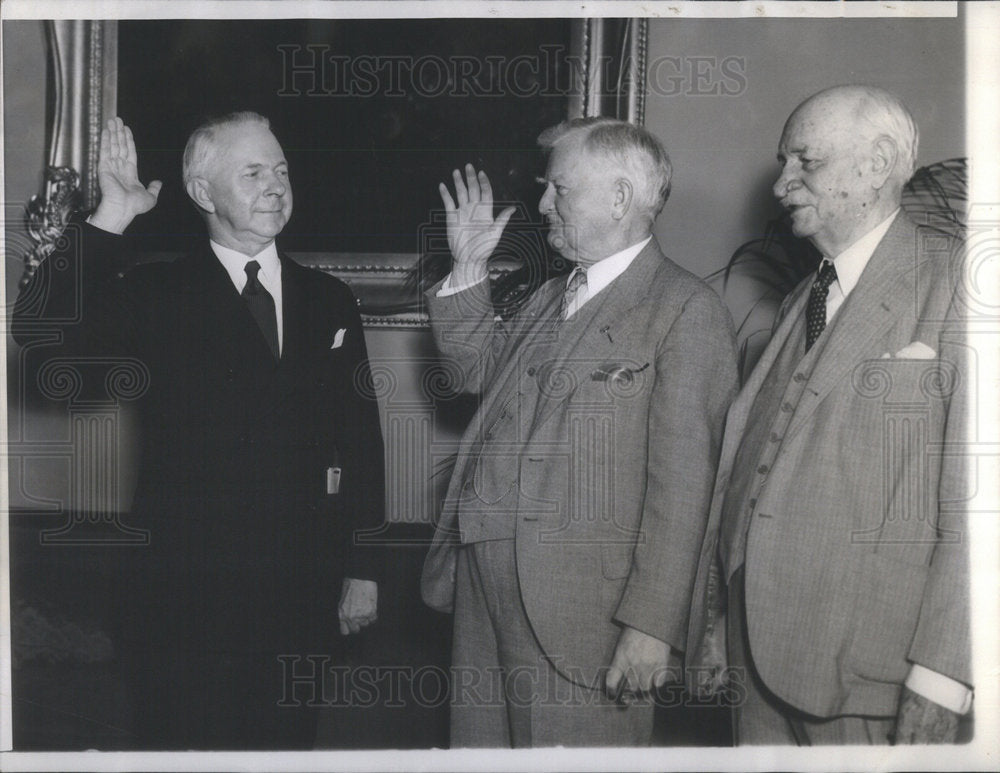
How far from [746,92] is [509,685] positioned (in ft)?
5.46

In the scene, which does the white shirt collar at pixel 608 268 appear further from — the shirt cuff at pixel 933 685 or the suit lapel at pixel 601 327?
the shirt cuff at pixel 933 685

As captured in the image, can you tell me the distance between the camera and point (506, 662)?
269 cm

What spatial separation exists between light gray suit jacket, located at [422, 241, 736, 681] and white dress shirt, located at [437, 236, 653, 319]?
2 centimetres

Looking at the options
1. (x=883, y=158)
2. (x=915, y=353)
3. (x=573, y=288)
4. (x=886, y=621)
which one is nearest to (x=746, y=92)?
(x=883, y=158)

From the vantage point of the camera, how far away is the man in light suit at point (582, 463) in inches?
101

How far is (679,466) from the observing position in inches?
100

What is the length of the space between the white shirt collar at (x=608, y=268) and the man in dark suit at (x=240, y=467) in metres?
0.63

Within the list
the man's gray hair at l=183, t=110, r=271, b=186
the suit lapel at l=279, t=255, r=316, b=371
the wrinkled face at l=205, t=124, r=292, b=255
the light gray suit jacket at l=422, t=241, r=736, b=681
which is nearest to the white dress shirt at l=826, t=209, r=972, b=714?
the light gray suit jacket at l=422, t=241, r=736, b=681

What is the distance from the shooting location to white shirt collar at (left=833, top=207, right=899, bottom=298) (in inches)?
99.8

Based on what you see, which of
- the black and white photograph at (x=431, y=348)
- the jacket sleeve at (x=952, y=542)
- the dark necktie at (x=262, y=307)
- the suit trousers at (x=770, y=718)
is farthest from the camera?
the dark necktie at (x=262, y=307)

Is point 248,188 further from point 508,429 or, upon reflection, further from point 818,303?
point 818,303

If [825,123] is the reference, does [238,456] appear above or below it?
below

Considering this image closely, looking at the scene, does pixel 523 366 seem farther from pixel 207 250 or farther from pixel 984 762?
pixel 984 762

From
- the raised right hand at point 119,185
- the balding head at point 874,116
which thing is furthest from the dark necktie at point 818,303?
the raised right hand at point 119,185
